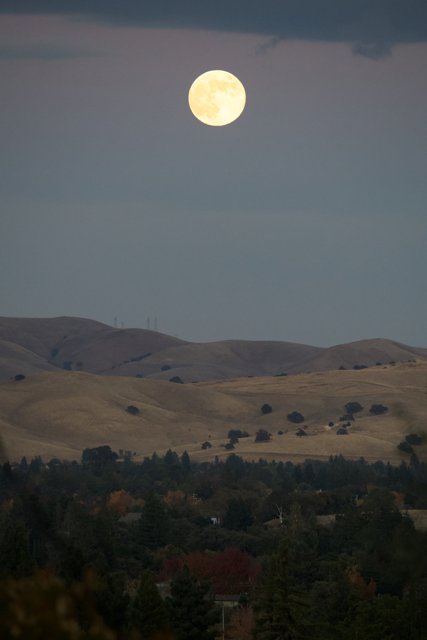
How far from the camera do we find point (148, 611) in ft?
143

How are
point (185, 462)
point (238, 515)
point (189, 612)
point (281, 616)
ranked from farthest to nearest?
1. point (185, 462)
2. point (238, 515)
3. point (189, 612)
4. point (281, 616)

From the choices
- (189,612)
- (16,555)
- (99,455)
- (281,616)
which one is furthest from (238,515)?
(99,455)

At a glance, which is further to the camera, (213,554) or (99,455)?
(99,455)

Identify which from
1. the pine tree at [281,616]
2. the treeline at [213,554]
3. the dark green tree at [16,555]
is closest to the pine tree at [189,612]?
the treeline at [213,554]

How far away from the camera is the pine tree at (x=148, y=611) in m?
42.3

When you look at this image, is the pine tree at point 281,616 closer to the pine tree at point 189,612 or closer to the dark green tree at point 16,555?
the dark green tree at point 16,555

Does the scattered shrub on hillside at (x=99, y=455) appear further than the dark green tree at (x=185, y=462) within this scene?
Yes

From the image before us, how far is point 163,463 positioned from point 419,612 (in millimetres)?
134056

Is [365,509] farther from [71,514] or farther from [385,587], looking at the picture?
[385,587]

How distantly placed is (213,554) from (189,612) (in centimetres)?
3635

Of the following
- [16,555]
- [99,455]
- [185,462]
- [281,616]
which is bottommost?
[281,616]

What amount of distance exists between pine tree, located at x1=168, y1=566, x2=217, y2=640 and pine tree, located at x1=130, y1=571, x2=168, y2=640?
1903mm

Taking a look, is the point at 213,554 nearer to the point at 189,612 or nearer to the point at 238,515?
the point at 238,515

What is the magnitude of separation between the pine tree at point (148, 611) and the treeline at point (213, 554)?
0.21 feet
